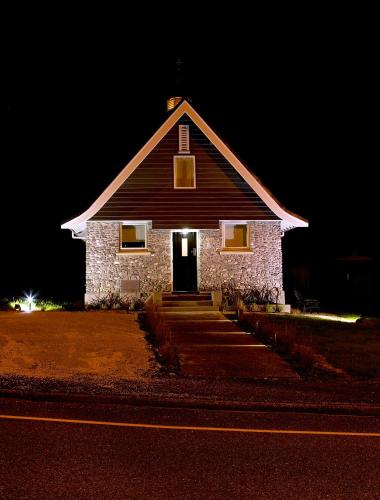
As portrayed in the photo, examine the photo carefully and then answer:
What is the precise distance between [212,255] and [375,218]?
63.5 ft

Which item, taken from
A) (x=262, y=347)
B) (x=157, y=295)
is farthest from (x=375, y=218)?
(x=262, y=347)

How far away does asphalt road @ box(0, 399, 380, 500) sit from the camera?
5.23m

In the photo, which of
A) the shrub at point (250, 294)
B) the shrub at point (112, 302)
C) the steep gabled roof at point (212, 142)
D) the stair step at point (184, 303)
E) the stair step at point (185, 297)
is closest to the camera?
the stair step at point (184, 303)

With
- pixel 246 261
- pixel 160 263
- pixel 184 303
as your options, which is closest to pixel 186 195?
pixel 160 263

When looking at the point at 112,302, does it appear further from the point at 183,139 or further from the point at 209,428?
the point at 209,428

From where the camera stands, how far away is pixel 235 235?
72.2ft

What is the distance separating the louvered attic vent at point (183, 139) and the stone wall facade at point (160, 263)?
3000 mm

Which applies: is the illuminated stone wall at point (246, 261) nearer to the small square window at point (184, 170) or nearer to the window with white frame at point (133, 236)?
the small square window at point (184, 170)

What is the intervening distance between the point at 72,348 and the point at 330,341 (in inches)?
251

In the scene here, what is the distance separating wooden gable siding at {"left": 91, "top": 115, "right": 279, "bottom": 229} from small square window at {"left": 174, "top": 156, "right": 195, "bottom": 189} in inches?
6.6

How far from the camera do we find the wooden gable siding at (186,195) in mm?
21266

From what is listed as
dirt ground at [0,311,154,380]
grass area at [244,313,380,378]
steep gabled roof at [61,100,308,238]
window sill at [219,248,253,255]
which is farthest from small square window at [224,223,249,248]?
dirt ground at [0,311,154,380]

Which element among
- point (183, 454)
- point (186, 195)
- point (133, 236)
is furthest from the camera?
point (133, 236)

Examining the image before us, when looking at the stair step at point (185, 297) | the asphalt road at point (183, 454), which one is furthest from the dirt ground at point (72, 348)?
the stair step at point (185, 297)
